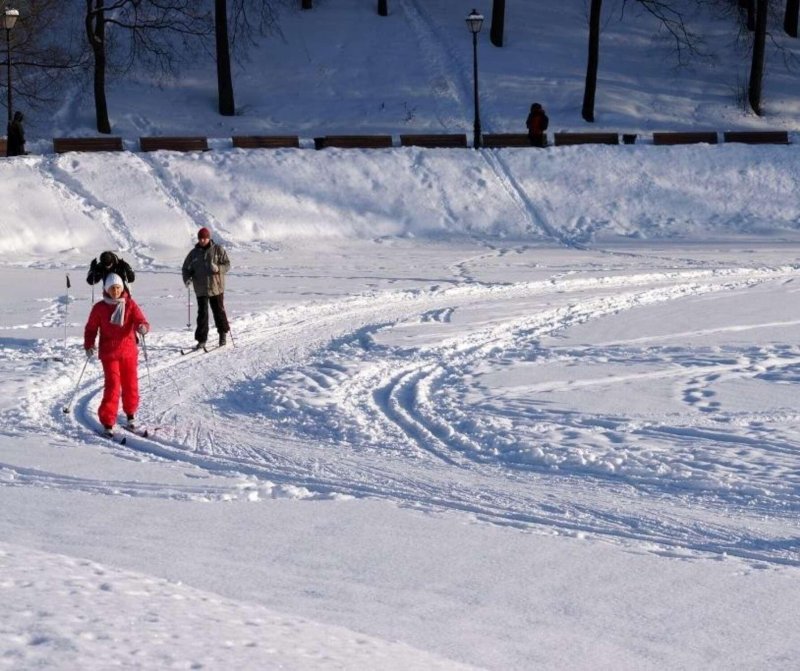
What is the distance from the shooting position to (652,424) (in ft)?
38.9

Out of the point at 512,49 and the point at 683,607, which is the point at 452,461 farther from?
the point at 512,49

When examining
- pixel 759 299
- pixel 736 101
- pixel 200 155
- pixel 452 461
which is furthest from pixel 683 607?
pixel 736 101

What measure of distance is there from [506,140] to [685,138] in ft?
14.8

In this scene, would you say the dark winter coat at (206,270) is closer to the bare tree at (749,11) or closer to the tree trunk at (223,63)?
the tree trunk at (223,63)

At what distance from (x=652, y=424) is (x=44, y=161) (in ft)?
62.6

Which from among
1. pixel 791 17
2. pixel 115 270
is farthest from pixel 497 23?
pixel 115 270

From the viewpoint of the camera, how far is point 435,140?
32781 mm

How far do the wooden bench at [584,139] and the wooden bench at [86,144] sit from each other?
34.2ft

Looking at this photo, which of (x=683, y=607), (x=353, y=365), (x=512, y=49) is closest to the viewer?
(x=683, y=607)

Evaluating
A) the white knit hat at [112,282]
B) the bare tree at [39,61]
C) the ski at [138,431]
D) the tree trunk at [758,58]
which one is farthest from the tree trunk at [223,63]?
the ski at [138,431]

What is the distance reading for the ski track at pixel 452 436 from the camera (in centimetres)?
914

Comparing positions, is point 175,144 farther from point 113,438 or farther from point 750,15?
point 750,15

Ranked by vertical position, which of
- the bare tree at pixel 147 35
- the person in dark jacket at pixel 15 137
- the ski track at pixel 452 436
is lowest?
the ski track at pixel 452 436

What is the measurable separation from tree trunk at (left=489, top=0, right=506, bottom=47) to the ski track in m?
26.6
